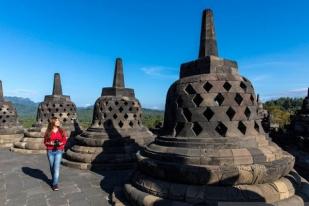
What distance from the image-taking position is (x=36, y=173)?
A: 845 cm

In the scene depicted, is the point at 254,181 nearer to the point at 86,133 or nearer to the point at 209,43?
the point at 209,43

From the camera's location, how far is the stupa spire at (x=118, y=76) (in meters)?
11.1

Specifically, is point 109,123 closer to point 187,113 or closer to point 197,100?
point 187,113

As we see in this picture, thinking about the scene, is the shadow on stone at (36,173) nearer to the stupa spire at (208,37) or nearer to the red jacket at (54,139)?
the red jacket at (54,139)

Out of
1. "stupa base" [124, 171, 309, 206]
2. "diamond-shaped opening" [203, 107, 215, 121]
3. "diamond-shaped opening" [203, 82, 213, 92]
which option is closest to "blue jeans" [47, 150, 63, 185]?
"stupa base" [124, 171, 309, 206]

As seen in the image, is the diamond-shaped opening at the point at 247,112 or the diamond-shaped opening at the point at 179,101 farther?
the diamond-shaped opening at the point at 179,101

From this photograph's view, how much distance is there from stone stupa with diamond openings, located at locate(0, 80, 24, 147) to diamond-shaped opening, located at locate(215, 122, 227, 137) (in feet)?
43.0

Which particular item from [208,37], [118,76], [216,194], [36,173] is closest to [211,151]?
[216,194]

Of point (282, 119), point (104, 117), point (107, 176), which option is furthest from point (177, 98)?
point (282, 119)

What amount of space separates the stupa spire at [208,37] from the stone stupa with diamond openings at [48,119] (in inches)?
365

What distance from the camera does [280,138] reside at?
13.9 meters

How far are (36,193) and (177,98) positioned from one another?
377cm

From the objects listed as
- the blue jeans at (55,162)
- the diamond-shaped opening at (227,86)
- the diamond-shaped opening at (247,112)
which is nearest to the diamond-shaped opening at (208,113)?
the diamond-shaped opening at (227,86)

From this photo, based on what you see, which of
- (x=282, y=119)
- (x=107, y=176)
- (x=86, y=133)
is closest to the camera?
(x=107, y=176)
